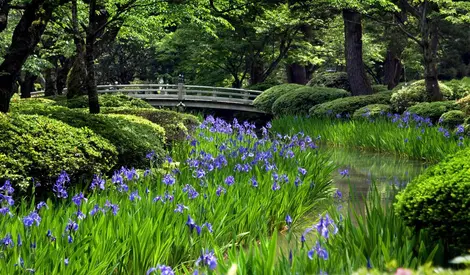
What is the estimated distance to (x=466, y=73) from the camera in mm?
37125

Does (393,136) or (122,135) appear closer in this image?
(122,135)

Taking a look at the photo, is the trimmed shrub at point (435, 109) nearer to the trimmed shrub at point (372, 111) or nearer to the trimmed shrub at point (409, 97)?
the trimmed shrub at point (372, 111)

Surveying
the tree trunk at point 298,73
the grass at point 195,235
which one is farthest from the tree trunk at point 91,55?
the tree trunk at point 298,73

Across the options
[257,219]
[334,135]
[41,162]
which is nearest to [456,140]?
[334,135]

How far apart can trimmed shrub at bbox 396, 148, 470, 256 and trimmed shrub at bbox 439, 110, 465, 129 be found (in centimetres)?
784

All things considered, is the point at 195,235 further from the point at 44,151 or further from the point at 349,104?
the point at 349,104

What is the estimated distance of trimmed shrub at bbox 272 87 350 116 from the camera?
18.5 m

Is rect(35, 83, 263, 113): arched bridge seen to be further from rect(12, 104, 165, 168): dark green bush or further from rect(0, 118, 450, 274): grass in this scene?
rect(0, 118, 450, 274): grass

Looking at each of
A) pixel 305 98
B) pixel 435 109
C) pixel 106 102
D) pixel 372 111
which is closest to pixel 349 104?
pixel 372 111

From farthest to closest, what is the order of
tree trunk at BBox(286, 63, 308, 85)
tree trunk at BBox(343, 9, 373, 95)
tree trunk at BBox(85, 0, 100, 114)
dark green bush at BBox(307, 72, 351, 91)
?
tree trunk at BBox(286, 63, 308, 85)
dark green bush at BBox(307, 72, 351, 91)
tree trunk at BBox(343, 9, 373, 95)
tree trunk at BBox(85, 0, 100, 114)

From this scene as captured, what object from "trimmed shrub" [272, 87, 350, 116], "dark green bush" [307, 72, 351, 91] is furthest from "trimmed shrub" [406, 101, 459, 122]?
"dark green bush" [307, 72, 351, 91]

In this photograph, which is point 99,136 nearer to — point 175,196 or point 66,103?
point 175,196

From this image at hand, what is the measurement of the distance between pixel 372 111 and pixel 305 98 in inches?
184

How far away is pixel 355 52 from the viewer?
1827cm
